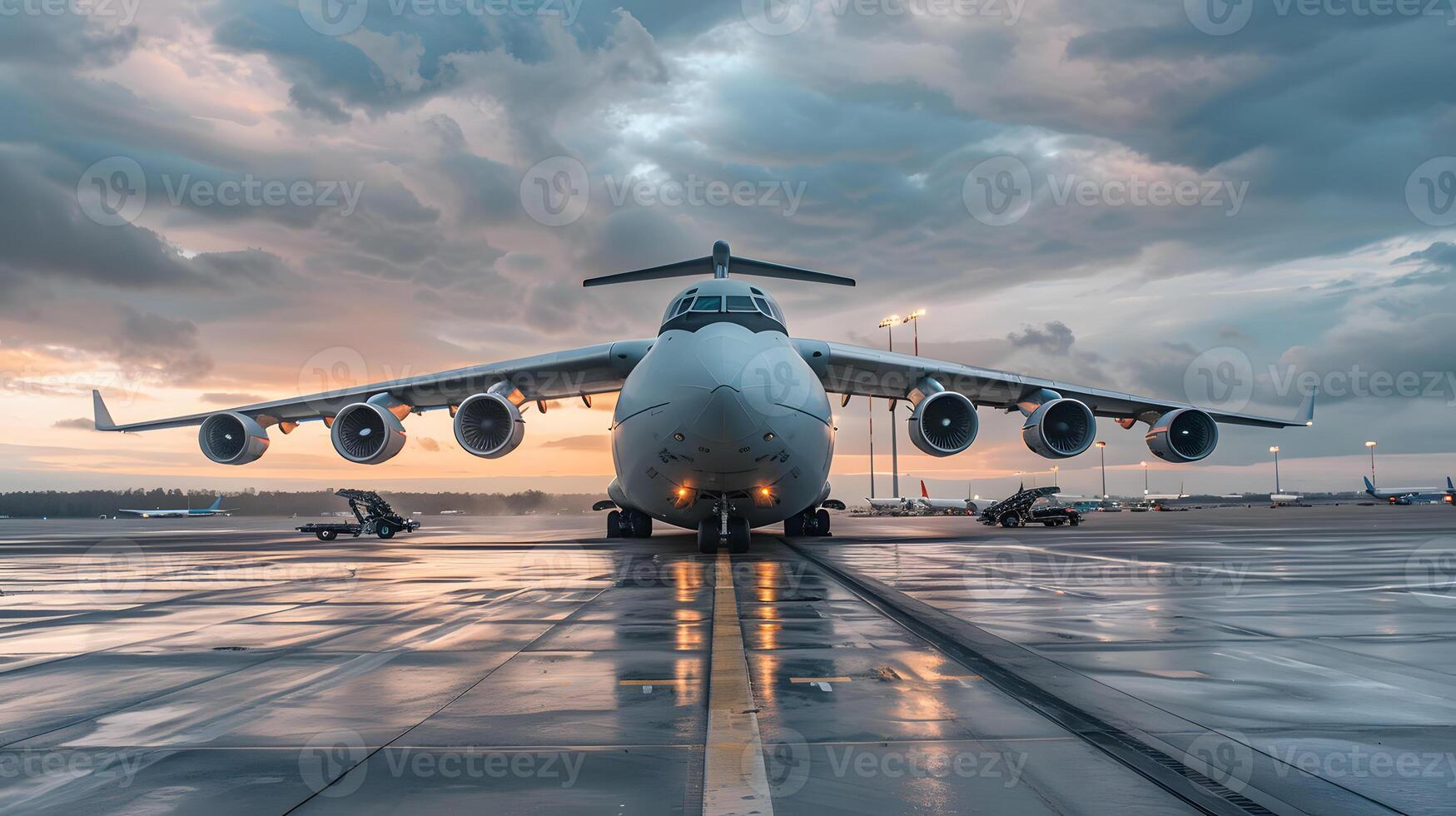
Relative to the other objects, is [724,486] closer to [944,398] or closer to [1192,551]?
A: [944,398]

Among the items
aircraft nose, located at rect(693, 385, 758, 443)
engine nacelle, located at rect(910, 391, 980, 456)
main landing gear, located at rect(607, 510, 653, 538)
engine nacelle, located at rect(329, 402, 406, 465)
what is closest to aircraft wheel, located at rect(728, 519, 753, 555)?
aircraft nose, located at rect(693, 385, 758, 443)

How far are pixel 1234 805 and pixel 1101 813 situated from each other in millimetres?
535

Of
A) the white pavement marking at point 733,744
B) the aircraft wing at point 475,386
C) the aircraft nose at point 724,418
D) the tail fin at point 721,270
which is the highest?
the tail fin at point 721,270

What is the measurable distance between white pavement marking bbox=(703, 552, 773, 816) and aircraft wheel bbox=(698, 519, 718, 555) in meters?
9.65

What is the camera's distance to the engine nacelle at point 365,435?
782 inches

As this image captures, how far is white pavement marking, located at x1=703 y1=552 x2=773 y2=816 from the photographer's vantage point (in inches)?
130

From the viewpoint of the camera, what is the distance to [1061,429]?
20688mm

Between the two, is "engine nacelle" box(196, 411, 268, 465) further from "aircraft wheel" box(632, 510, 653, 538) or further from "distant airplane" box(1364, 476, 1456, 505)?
"distant airplane" box(1364, 476, 1456, 505)

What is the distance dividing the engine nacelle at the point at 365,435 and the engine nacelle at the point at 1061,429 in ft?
47.6

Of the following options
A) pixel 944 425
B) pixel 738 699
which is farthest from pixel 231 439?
pixel 738 699

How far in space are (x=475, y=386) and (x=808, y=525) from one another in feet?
31.0

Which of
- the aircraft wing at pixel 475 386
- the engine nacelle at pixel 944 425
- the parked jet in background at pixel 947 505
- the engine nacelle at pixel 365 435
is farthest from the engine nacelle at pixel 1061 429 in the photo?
the parked jet in background at pixel 947 505

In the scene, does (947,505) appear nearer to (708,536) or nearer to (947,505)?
(947,505)

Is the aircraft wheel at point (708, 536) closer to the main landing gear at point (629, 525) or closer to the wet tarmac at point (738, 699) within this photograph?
the wet tarmac at point (738, 699)
